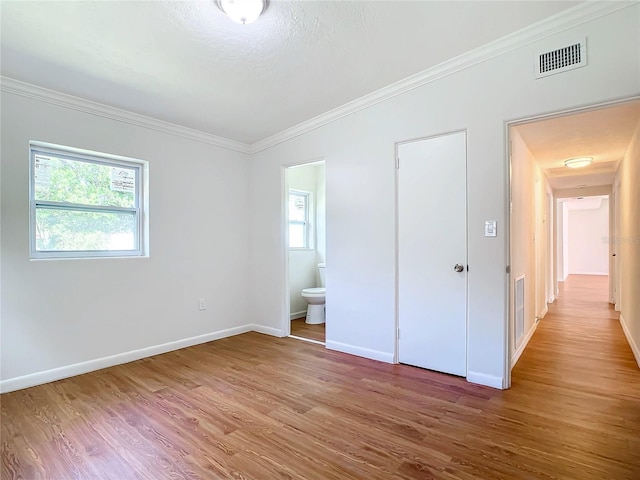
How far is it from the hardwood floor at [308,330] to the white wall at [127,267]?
711 mm

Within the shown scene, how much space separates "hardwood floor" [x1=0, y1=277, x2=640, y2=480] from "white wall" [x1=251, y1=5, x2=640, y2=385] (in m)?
0.46

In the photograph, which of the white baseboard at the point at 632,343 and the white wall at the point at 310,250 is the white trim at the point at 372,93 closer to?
the white wall at the point at 310,250

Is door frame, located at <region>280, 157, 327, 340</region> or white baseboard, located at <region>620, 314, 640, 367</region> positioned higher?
door frame, located at <region>280, 157, 327, 340</region>

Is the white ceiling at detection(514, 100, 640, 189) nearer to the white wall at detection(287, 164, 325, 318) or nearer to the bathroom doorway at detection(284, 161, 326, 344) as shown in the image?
the bathroom doorway at detection(284, 161, 326, 344)

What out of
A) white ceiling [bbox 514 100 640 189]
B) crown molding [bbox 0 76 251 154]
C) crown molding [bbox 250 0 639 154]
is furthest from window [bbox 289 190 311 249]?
white ceiling [bbox 514 100 640 189]

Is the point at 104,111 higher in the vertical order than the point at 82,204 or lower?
higher

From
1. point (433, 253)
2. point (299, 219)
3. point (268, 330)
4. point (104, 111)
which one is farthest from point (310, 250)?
point (104, 111)

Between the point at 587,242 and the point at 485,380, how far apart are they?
11.9 m

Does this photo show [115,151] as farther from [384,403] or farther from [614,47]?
[614,47]

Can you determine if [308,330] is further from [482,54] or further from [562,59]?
[562,59]

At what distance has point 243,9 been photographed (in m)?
1.90

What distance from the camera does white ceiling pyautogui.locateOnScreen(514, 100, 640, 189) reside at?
8.89 feet

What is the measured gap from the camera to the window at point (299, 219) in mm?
5238

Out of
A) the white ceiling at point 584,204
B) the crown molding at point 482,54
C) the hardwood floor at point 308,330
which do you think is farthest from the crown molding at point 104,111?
the white ceiling at point 584,204
